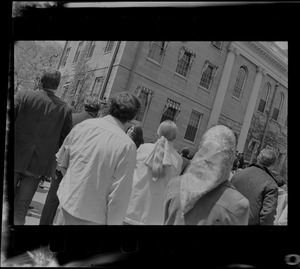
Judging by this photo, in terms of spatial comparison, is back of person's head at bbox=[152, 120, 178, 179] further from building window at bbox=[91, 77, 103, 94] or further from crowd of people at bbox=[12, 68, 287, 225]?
building window at bbox=[91, 77, 103, 94]

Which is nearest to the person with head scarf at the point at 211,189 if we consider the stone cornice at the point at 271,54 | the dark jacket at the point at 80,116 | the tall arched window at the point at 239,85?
the stone cornice at the point at 271,54

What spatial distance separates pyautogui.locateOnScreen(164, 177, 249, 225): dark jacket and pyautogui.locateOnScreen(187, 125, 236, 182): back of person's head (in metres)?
0.07

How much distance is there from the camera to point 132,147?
5.61 feet

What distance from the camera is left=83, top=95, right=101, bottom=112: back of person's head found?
2.54 metres

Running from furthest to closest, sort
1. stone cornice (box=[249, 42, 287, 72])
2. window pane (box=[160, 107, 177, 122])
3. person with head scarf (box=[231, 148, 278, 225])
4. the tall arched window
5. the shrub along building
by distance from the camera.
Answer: window pane (box=[160, 107, 177, 122]) → person with head scarf (box=[231, 148, 278, 225]) → the tall arched window → the shrub along building → stone cornice (box=[249, 42, 287, 72])

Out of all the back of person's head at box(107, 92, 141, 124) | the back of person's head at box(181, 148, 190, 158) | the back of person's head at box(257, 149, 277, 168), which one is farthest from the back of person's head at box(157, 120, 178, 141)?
the back of person's head at box(257, 149, 277, 168)

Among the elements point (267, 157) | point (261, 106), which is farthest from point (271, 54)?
point (267, 157)

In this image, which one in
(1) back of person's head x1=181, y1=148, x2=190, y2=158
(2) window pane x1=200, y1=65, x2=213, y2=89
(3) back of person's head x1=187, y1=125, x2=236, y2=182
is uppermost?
A: (2) window pane x1=200, y1=65, x2=213, y2=89

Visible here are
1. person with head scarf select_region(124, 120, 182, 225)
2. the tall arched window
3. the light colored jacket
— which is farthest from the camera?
person with head scarf select_region(124, 120, 182, 225)

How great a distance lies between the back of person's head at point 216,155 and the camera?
127 cm

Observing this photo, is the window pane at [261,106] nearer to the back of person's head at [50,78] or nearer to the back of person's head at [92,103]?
the back of person's head at [50,78]
